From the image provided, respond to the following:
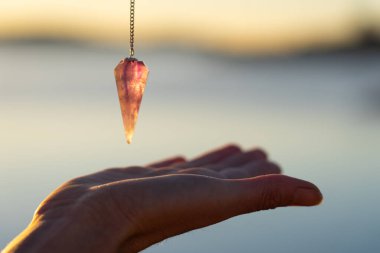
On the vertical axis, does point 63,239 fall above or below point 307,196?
below

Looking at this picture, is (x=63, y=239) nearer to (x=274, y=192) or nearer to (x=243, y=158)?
(x=274, y=192)

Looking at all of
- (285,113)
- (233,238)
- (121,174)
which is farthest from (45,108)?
(121,174)

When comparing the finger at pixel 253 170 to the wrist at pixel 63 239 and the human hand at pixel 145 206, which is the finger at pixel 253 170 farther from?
the wrist at pixel 63 239

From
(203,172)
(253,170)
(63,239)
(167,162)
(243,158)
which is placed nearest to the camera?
(63,239)

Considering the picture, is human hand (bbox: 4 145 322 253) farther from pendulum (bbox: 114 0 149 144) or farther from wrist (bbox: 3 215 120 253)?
pendulum (bbox: 114 0 149 144)

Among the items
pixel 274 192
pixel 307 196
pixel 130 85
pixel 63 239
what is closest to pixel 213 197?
pixel 274 192

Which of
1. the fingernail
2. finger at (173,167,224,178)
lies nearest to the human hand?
the fingernail
